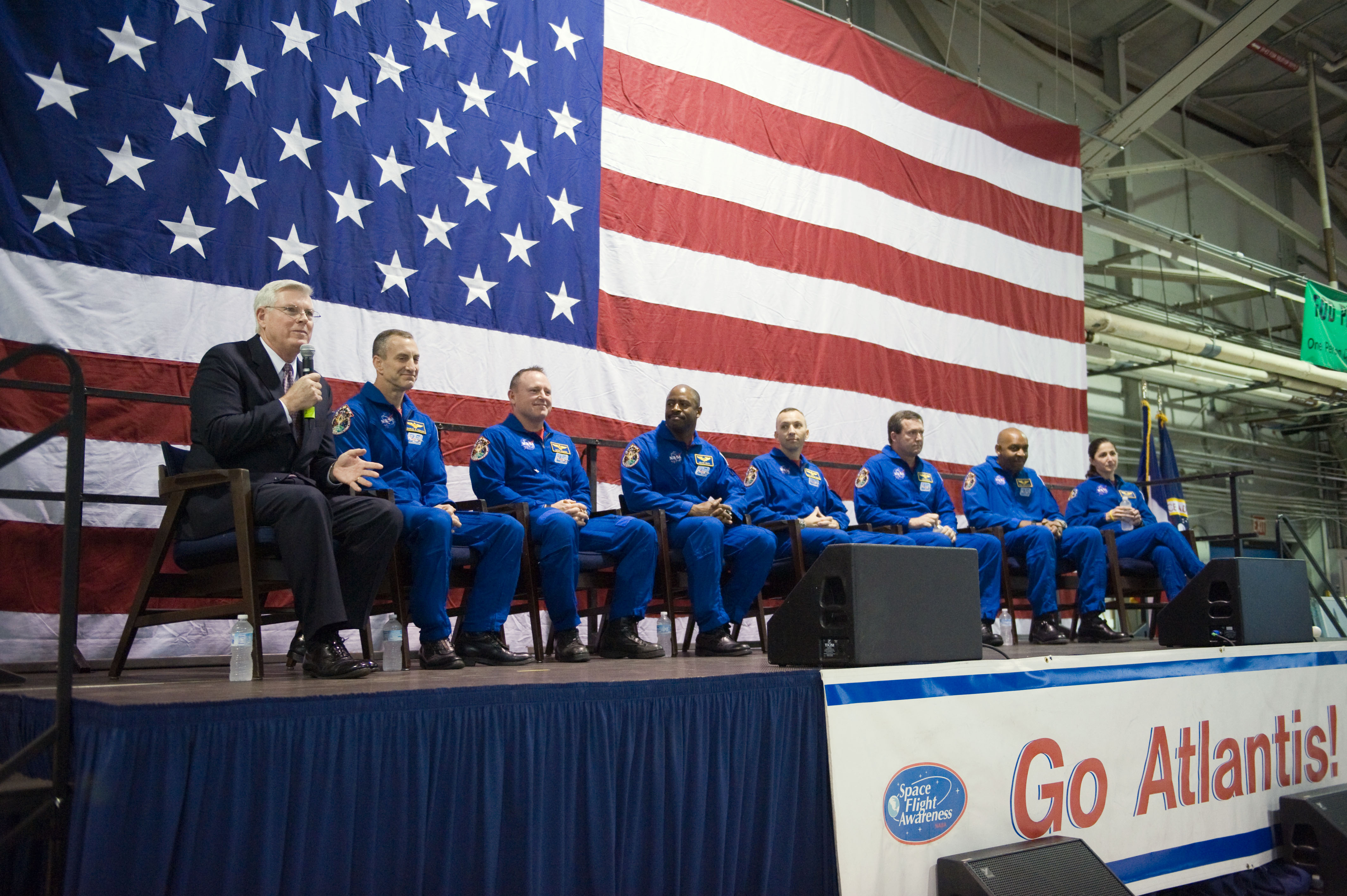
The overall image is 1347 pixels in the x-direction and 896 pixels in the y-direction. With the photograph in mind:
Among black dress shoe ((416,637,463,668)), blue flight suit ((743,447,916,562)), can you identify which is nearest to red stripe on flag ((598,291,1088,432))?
blue flight suit ((743,447,916,562))

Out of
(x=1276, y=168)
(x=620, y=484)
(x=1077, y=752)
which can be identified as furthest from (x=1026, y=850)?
(x=1276, y=168)

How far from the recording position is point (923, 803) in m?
2.26

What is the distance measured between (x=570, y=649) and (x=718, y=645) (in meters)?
0.62

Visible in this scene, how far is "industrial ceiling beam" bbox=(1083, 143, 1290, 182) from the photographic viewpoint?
26.9 feet

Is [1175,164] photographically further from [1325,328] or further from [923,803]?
[923,803]

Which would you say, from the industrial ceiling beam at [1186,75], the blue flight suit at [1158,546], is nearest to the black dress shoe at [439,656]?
the blue flight suit at [1158,546]

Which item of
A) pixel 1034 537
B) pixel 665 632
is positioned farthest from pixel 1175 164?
pixel 665 632

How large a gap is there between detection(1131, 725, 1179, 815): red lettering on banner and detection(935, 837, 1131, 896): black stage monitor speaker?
0.41m

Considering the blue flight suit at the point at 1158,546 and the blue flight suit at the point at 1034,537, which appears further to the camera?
the blue flight suit at the point at 1158,546

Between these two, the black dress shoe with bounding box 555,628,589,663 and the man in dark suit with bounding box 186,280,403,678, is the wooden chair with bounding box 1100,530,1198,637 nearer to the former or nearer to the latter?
the black dress shoe with bounding box 555,628,589,663

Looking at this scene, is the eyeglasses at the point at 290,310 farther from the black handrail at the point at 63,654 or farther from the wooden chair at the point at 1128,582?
the wooden chair at the point at 1128,582

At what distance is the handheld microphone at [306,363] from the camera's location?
2.64 metres

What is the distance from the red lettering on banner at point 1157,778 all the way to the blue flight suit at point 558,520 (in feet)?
5.28

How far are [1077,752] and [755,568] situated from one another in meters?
1.40
